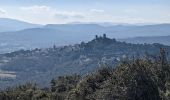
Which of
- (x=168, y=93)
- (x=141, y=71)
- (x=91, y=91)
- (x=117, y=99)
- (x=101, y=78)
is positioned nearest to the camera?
(x=168, y=93)

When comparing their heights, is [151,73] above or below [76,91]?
above

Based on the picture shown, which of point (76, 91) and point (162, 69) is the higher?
point (162, 69)

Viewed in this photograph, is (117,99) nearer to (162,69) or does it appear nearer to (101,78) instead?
(162,69)

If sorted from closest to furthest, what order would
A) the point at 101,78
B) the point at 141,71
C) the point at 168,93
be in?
the point at 168,93 → the point at 141,71 → the point at 101,78

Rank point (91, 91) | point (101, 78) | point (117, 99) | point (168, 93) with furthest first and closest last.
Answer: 1. point (101, 78)
2. point (91, 91)
3. point (117, 99)
4. point (168, 93)

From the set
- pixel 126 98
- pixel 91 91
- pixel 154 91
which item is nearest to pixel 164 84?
pixel 154 91

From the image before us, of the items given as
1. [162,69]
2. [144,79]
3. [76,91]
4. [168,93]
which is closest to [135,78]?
[144,79]

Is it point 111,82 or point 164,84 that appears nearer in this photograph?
point 164,84

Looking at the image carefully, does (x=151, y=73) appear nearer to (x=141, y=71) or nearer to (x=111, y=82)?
(x=141, y=71)

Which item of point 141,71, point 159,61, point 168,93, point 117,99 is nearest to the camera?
point 168,93
